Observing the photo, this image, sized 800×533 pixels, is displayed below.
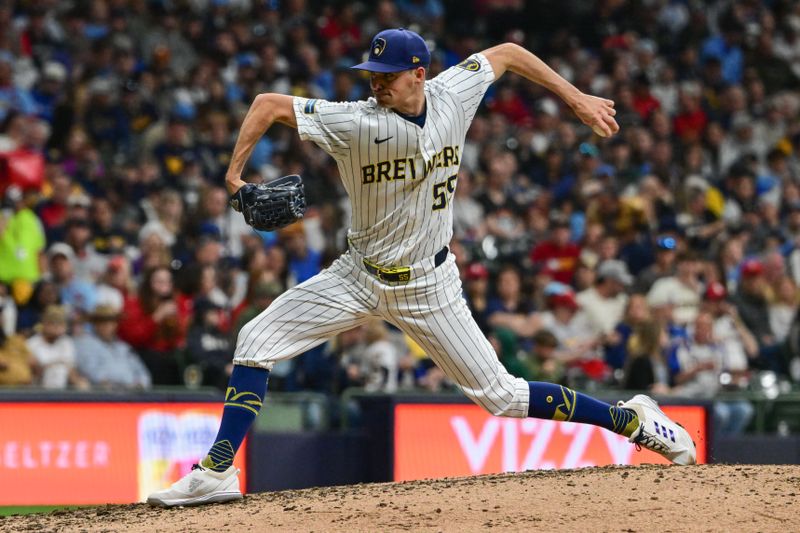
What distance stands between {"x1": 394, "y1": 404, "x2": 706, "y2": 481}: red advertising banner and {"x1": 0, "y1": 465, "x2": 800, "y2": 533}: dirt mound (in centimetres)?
341

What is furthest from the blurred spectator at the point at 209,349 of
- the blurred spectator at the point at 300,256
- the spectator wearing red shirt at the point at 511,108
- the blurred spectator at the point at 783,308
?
the spectator wearing red shirt at the point at 511,108

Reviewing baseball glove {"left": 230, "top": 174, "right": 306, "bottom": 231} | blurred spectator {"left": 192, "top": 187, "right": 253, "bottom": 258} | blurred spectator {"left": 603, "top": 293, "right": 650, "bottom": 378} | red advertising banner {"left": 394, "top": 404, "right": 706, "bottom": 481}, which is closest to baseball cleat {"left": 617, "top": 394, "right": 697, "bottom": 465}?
baseball glove {"left": 230, "top": 174, "right": 306, "bottom": 231}

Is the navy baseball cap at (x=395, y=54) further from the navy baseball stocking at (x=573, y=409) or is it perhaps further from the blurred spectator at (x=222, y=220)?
the blurred spectator at (x=222, y=220)

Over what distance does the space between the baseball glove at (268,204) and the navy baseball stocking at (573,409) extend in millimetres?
1399

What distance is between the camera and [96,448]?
9.27m

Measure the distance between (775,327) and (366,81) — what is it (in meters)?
5.26

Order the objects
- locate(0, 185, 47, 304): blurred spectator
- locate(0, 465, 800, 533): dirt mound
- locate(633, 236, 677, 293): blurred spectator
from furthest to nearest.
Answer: locate(633, 236, 677, 293): blurred spectator → locate(0, 185, 47, 304): blurred spectator → locate(0, 465, 800, 533): dirt mound

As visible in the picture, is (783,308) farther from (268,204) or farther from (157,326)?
(268,204)

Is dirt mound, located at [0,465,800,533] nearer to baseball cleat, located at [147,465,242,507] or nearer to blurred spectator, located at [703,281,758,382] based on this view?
baseball cleat, located at [147,465,242,507]

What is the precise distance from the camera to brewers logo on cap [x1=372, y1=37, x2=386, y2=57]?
18.9ft

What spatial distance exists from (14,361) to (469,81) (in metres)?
5.01

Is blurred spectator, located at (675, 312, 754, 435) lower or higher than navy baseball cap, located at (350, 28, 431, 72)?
lower

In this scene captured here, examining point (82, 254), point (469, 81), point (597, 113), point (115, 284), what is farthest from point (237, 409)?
point (82, 254)

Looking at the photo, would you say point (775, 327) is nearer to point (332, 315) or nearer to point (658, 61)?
point (658, 61)
